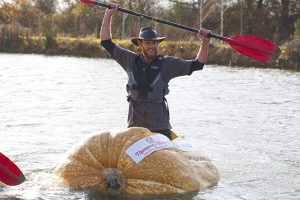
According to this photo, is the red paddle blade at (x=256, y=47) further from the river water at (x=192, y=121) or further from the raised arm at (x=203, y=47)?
the river water at (x=192, y=121)

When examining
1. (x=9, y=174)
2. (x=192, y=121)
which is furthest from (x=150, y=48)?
(x=192, y=121)

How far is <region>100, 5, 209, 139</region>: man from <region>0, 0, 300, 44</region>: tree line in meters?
18.9

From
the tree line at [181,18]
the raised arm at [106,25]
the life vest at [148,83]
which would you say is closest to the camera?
the life vest at [148,83]

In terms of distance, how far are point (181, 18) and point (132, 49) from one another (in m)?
9.29

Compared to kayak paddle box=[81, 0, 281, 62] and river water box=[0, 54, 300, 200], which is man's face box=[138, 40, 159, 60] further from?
river water box=[0, 54, 300, 200]

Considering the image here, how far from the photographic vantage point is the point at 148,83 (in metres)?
5.47

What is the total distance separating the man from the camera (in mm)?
5473

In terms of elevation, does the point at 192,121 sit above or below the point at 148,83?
below

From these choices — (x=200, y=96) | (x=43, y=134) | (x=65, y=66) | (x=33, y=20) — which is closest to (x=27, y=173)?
(x=43, y=134)

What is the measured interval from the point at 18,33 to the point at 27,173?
78.2 ft

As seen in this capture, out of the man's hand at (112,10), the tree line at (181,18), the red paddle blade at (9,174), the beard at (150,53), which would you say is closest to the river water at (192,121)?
the red paddle blade at (9,174)

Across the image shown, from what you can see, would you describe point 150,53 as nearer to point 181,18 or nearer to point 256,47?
point 256,47

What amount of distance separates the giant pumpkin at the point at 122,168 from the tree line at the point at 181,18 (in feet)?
63.9

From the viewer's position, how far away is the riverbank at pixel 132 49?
2122 cm
